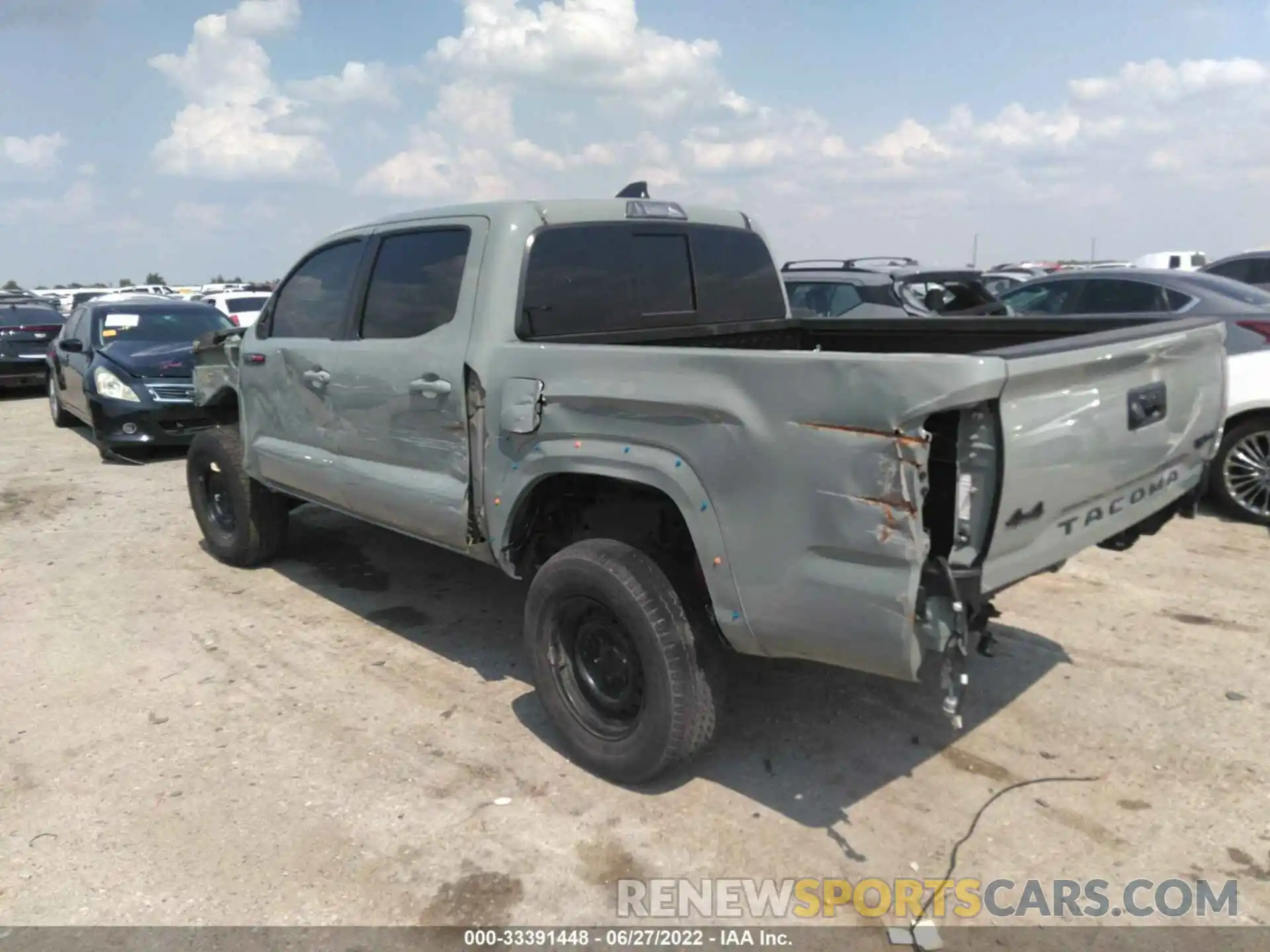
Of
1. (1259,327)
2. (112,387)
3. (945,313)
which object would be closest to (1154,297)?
(1259,327)

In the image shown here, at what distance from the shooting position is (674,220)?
4.46 meters

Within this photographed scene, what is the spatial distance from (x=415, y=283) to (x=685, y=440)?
1861 millimetres

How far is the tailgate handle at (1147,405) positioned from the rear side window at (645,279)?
6.53 feet

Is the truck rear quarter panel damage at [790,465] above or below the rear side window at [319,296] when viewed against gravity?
below

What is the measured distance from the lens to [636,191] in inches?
181

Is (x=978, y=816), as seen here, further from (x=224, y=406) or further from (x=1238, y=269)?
(x=1238, y=269)

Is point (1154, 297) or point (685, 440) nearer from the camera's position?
point (685, 440)

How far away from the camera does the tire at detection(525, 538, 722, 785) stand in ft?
10.3

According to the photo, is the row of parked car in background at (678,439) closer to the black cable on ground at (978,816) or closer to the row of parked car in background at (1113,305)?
the black cable on ground at (978,816)

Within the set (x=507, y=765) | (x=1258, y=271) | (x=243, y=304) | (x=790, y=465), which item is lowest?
(x=507, y=765)

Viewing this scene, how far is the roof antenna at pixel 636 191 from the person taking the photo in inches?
178

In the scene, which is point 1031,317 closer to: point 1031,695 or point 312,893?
point 1031,695

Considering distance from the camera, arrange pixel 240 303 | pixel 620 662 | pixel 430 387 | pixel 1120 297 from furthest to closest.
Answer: pixel 240 303
pixel 1120 297
pixel 430 387
pixel 620 662

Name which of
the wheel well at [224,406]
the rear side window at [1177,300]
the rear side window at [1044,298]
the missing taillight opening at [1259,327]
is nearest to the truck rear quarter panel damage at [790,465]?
the wheel well at [224,406]
